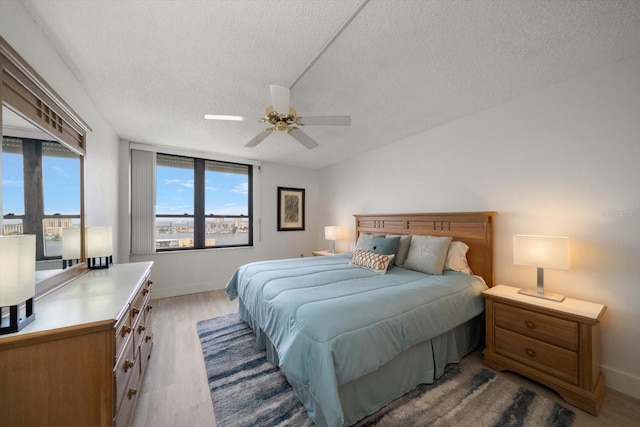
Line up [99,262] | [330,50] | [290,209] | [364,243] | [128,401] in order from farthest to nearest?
[290,209] < [364,243] < [99,262] < [330,50] < [128,401]

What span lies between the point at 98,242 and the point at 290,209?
137 inches

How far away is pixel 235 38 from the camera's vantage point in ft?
5.25

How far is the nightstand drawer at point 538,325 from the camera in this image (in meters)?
1.76

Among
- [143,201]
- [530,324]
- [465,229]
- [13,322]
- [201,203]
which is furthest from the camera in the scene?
[201,203]

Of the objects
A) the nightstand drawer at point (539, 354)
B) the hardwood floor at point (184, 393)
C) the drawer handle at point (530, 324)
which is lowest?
the hardwood floor at point (184, 393)

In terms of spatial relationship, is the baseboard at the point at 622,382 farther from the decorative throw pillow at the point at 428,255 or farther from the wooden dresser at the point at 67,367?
the wooden dresser at the point at 67,367

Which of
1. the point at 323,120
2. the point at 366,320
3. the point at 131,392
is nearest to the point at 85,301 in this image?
the point at 131,392

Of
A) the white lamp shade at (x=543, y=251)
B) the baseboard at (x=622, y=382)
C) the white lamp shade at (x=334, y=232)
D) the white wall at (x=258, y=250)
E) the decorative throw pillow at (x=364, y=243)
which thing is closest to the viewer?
the baseboard at (x=622, y=382)

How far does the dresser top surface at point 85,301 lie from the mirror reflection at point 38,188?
0.58 ft

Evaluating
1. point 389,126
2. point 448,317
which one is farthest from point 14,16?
point 448,317

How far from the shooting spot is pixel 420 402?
175cm

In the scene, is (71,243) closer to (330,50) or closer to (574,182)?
(330,50)

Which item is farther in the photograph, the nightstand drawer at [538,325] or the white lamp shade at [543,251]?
the white lamp shade at [543,251]

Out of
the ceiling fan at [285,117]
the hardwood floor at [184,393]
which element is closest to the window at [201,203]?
the hardwood floor at [184,393]
